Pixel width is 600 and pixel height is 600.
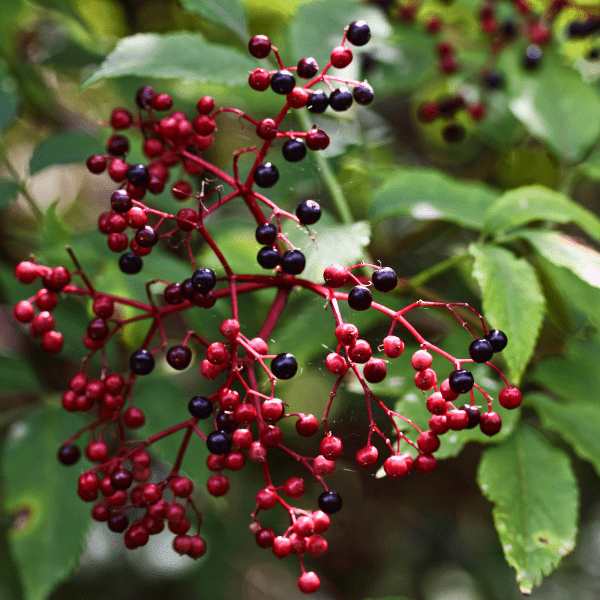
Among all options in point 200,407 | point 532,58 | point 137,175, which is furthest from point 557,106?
point 200,407

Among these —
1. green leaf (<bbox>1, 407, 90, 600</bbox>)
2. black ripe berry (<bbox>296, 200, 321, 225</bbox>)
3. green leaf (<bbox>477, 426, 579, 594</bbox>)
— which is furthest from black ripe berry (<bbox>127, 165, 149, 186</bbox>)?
green leaf (<bbox>477, 426, 579, 594</bbox>)

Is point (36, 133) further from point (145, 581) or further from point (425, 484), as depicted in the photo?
point (425, 484)

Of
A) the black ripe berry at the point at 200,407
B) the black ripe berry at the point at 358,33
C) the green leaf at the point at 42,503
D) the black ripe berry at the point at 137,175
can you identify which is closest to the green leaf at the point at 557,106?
the black ripe berry at the point at 358,33

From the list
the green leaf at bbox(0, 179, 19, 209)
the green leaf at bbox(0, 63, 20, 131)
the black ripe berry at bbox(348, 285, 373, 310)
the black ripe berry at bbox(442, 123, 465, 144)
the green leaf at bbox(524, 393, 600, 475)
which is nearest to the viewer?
the black ripe berry at bbox(348, 285, 373, 310)

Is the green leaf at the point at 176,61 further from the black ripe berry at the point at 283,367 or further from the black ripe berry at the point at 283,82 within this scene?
the black ripe berry at the point at 283,367

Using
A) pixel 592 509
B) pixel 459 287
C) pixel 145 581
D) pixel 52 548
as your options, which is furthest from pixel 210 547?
pixel 592 509

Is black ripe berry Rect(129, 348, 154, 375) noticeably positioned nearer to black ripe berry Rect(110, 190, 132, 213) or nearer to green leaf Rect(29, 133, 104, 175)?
black ripe berry Rect(110, 190, 132, 213)
